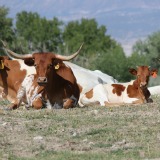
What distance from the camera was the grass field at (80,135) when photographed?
382 inches

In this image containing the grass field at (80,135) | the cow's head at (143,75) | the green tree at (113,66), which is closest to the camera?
the grass field at (80,135)

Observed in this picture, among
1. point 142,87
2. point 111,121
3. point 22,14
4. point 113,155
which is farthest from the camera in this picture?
point 22,14

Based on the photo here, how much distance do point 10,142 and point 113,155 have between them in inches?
66.8

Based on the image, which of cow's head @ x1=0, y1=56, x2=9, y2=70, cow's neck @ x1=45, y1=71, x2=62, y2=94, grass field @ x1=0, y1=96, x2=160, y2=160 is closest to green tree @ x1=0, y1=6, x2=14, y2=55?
cow's head @ x1=0, y1=56, x2=9, y2=70

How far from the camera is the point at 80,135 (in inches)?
437

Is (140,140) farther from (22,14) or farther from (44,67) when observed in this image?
(22,14)

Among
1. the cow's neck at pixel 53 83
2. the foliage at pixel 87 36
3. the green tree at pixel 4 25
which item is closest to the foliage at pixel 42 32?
the foliage at pixel 87 36

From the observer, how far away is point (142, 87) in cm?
1698

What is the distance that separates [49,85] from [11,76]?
5.31 feet

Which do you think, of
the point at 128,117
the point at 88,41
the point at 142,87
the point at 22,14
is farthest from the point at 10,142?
the point at 22,14

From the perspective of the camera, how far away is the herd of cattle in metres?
15.2

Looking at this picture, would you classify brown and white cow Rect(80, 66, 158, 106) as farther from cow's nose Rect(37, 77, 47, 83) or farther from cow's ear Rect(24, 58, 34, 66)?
cow's nose Rect(37, 77, 47, 83)

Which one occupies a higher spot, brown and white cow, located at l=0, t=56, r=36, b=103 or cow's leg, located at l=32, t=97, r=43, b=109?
brown and white cow, located at l=0, t=56, r=36, b=103

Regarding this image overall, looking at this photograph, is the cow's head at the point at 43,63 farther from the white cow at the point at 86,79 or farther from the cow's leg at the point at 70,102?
the white cow at the point at 86,79
